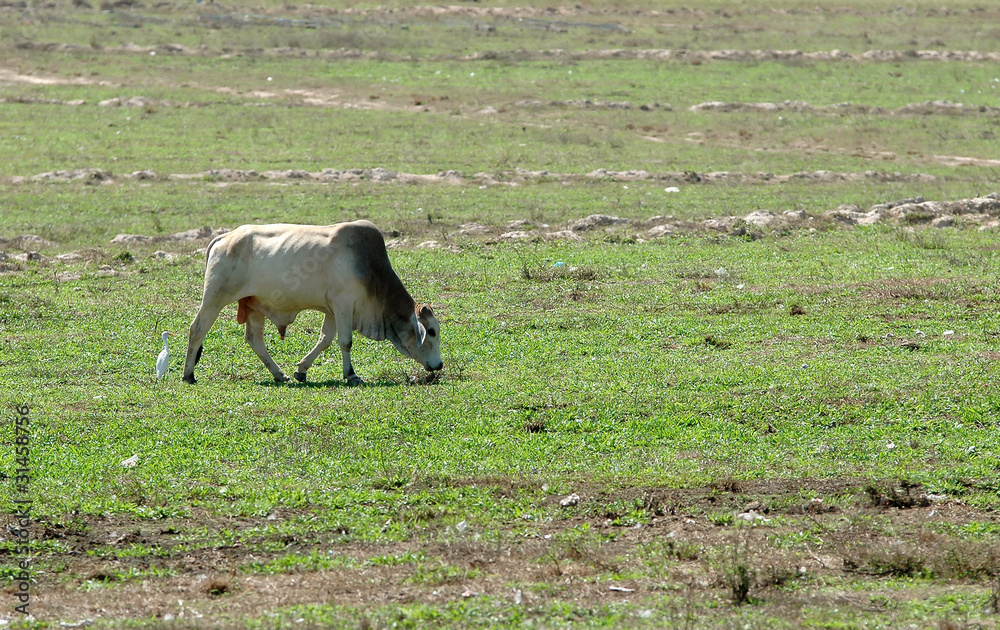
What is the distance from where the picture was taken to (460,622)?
7020mm

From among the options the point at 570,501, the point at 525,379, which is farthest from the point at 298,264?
the point at 570,501

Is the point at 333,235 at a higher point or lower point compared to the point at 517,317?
higher

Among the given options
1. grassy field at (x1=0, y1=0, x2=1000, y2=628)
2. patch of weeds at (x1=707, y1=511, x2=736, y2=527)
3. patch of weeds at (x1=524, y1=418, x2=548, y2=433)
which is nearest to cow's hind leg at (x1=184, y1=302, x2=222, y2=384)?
grassy field at (x1=0, y1=0, x2=1000, y2=628)

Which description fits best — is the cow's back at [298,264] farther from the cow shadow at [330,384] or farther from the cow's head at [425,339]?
the cow shadow at [330,384]

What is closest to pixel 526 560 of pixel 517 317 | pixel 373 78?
pixel 517 317

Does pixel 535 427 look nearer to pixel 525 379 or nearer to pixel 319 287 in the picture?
pixel 525 379

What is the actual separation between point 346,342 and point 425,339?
886 mm

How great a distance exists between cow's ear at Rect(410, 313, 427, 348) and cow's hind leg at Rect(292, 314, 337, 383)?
37.5 inches

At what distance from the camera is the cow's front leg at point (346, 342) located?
13117 millimetres

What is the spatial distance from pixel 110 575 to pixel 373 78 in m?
33.7

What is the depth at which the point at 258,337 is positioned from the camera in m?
13.7

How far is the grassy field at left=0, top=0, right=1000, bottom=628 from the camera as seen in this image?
7.74 metres

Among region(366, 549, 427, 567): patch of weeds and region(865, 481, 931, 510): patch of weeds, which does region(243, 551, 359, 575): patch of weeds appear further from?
region(865, 481, 931, 510): patch of weeds

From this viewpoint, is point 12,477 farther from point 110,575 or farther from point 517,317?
point 517,317
